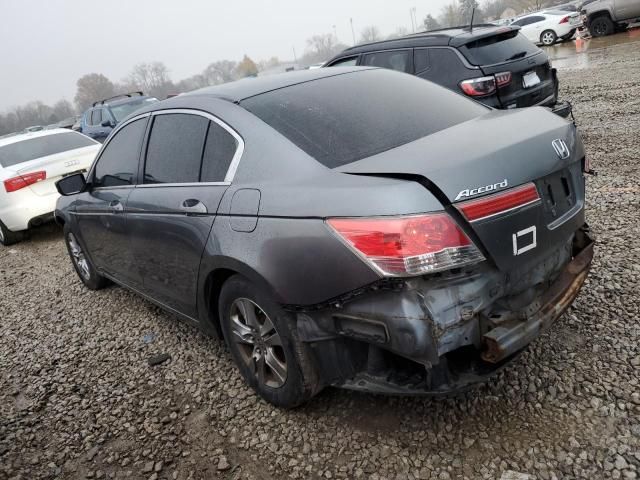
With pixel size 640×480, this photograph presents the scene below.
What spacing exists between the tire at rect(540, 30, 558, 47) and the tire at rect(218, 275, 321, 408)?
969 inches

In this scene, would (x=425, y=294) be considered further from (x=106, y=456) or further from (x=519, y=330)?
(x=106, y=456)

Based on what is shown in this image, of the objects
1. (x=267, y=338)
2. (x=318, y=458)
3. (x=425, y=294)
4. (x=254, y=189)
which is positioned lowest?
(x=318, y=458)

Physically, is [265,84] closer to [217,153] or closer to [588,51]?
[217,153]

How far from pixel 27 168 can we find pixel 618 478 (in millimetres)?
7159

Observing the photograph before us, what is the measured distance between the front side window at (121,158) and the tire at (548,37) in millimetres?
23741

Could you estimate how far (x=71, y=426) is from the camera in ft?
9.66

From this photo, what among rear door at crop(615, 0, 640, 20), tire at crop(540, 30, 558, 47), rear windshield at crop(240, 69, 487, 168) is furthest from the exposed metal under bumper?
tire at crop(540, 30, 558, 47)

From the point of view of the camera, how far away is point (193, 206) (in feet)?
9.14

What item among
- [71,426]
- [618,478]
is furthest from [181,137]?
[618,478]

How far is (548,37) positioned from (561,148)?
958 inches

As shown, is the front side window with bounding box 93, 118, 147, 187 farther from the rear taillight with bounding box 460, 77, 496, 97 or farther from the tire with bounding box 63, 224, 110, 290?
the rear taillight with bounding box 460, 77, 496, 97

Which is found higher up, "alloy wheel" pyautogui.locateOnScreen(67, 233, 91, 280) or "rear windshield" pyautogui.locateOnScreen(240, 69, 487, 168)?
"rear windshield" pyautogui.locateOnScreen(240, 69, 487, 168)

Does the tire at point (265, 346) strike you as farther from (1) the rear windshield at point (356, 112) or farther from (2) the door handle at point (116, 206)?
(2) the door handle at point (116, 206)

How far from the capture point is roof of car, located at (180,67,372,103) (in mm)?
2877
